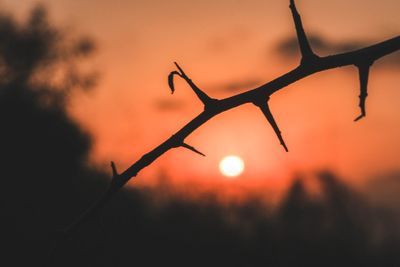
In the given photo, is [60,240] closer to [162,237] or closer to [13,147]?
[13,147]

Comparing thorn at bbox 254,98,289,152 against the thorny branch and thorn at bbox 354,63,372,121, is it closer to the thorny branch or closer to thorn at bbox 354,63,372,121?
the thorny branch

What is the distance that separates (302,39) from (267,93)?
6.5 inches

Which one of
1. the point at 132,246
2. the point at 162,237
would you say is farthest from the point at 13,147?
the point at 162,237

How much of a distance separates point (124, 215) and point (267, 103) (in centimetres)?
4333

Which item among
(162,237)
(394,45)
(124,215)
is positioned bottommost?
(162,237)

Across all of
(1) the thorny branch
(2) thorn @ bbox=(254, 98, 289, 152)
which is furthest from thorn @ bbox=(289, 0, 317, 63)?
(2) thorn @ bbox=(254, 98, 289, 152)

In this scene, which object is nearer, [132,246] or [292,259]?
[132,246]

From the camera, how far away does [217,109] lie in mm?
1050

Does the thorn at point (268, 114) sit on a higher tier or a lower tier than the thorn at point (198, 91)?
lower

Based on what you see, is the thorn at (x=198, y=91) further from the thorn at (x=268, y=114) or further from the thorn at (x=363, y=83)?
the thorn at (x=363, y=83)

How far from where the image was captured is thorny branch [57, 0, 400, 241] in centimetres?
98

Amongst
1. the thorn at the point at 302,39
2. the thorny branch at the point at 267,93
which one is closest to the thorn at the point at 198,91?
the thorny branch at the point at 267,93

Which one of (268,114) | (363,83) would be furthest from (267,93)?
(363,83)

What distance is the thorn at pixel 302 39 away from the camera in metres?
1.05
